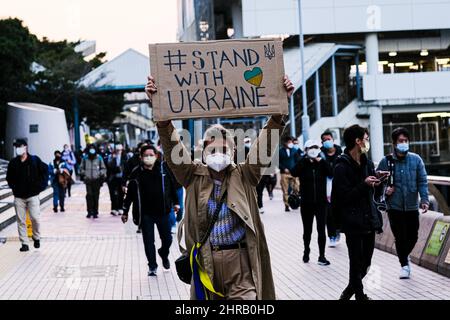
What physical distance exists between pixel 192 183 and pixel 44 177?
27.8ft

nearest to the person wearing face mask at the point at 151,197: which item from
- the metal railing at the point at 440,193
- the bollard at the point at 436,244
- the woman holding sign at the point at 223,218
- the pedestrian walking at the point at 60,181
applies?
the bollard at the point at 436,244

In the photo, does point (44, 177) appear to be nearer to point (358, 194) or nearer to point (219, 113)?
point (358, 194)

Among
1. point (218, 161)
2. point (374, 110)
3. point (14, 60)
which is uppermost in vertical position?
point (14, 60)

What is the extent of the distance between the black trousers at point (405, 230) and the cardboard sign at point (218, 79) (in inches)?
180

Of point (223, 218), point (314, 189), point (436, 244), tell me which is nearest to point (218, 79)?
point (223, 218)

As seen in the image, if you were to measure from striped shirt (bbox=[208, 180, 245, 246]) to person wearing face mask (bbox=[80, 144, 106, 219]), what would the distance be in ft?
46.8

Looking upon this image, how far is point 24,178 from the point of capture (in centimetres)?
1327

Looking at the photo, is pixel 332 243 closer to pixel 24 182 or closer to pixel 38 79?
pixel 24 182

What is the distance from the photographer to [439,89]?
41.9 meters

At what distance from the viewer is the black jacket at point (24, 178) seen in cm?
1328

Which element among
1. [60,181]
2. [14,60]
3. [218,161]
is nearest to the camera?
[218,161]

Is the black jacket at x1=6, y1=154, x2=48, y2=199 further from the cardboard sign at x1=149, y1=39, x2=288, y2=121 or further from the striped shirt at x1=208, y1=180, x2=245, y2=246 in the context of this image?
the striped shirt at x1=208, y1=180, x2=245, y2=246

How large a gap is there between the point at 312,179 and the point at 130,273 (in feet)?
9.95

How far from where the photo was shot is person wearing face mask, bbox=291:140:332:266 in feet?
36.8
